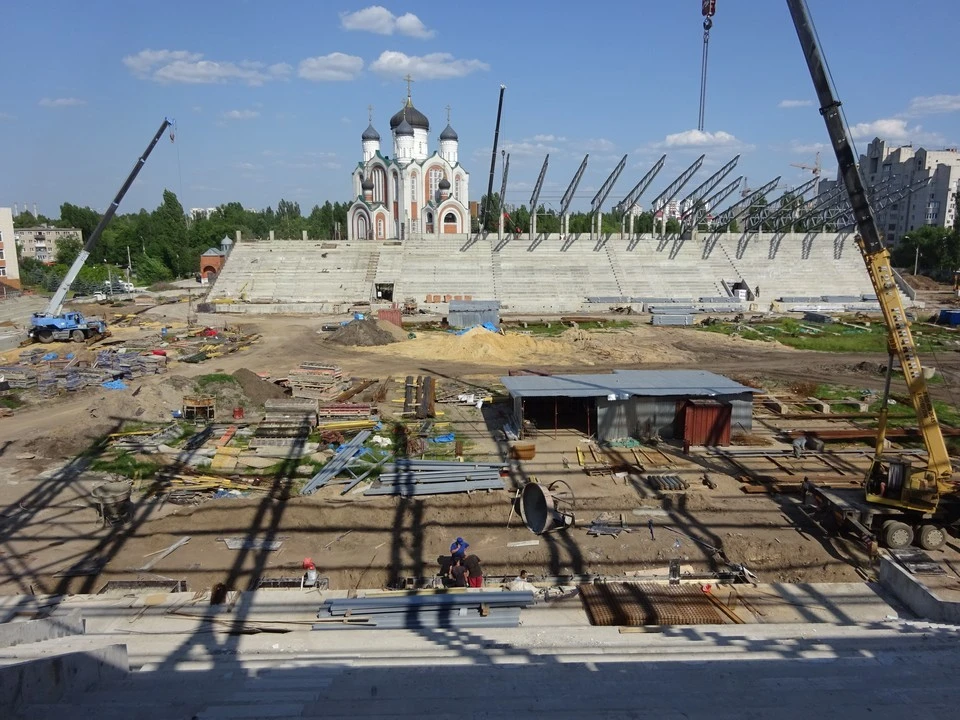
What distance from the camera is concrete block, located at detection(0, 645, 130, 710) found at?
174 inches

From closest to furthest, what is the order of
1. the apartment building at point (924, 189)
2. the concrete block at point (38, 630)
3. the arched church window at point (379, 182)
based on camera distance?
the concrete block at point (38, 630) < the arched church window at point (379, 182) < the apartment building at point (924, 189)

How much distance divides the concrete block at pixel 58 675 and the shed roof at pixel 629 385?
38.5ft

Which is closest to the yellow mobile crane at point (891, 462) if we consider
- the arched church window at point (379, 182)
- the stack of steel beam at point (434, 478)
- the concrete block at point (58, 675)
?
the stack of steel beam at point (434, 478)

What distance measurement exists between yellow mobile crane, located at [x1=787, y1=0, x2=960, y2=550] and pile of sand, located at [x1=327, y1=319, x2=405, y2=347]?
22398mm

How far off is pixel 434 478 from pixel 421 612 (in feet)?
16.8

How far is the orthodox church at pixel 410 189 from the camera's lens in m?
54.8

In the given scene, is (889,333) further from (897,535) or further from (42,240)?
(42,240)

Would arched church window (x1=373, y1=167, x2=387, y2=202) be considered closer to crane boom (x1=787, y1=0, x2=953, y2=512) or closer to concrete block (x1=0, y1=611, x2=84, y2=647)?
crane boom (x1=787, y1=0, x2=953, y2=512)

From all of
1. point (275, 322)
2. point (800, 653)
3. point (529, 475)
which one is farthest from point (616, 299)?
point (800, 653)

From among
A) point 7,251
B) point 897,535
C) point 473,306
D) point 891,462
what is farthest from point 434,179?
point 897,535

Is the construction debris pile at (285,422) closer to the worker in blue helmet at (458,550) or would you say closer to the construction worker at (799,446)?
the worker in blue helmet at (458,550)

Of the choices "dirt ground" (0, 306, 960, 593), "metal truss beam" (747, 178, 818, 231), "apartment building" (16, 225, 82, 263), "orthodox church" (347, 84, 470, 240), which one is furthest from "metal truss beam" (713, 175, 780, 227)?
"apartment building" (16, 225, 82, 263)

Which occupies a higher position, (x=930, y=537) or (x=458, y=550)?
(x=458, y=550)

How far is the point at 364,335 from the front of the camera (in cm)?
3028
